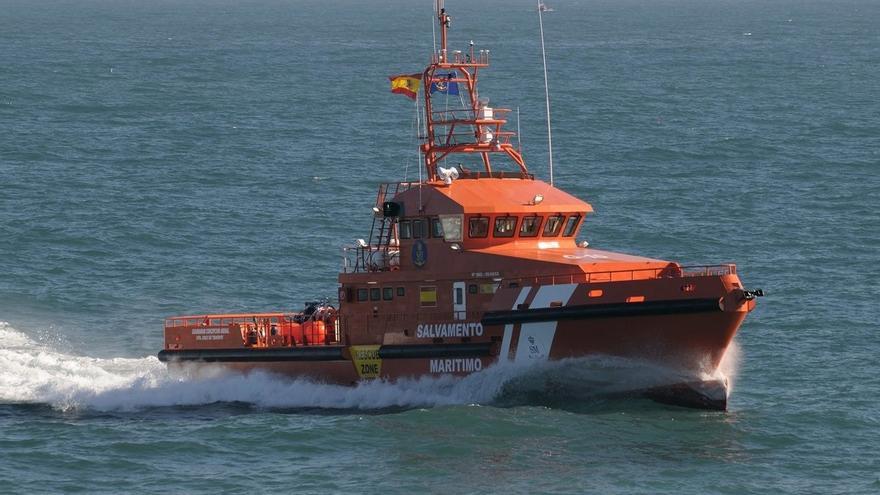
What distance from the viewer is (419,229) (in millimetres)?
30562

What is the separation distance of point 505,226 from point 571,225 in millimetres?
1632

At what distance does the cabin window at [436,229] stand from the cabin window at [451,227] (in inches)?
2.9

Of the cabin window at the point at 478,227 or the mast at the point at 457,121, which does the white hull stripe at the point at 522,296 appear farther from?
the mast at the point at 457,121

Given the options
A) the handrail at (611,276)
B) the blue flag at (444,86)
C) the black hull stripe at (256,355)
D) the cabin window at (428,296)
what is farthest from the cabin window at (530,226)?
the black hull stripe at (256,355)

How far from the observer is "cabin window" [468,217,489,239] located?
2989 centimetres

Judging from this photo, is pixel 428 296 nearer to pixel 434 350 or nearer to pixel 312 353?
pixel 434 350

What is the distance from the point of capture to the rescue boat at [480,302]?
91.2 ft

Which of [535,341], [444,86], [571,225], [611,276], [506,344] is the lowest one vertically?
[506,344]

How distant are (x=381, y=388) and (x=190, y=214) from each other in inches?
941

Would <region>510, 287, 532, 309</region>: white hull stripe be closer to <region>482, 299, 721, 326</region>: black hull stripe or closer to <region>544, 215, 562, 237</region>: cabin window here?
<region>482, 299, 721, 326</region>: black hull stripe

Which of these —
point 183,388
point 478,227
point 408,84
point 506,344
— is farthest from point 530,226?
point 183,388

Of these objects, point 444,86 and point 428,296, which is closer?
point 428,296

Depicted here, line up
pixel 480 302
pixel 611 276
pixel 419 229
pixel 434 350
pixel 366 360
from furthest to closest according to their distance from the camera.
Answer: pixel 366 360, pixel 419 229, pixel 434 350, pixel 480 302, pixel 611 276

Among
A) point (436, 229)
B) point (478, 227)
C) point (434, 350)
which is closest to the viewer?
point (434, 350)
